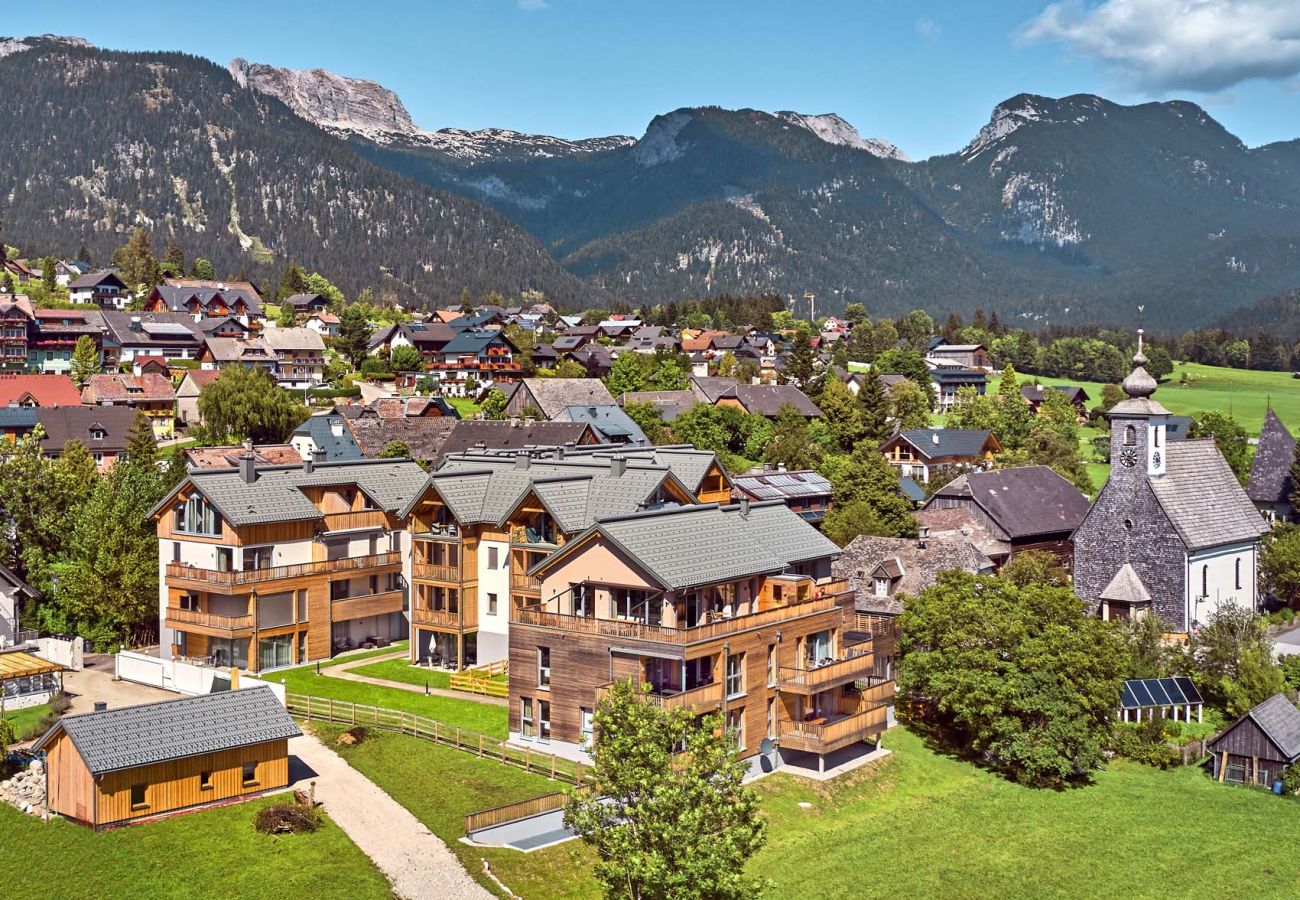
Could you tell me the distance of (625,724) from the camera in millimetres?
32469

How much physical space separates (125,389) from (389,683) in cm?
Answer: 7559

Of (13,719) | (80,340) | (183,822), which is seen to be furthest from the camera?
(80,340)

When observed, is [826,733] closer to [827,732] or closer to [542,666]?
[827,732]

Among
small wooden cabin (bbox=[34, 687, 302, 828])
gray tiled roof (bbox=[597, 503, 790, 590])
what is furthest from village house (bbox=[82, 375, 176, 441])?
gray tiled roof (bbox=[597, 503, 790, 590])

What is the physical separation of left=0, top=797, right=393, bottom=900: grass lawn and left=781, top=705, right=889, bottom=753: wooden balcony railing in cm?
1584

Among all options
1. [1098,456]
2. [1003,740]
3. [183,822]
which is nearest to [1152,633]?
[1003,740]

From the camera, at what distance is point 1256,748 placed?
164 ft

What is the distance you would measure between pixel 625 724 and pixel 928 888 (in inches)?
461

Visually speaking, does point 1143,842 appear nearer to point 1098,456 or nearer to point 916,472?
point 916,472

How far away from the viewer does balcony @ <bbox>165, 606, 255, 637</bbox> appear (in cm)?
5403

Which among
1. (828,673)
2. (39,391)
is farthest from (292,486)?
(39,391)

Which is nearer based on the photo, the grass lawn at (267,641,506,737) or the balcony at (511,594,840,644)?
the balcony at (511,594,840,644)

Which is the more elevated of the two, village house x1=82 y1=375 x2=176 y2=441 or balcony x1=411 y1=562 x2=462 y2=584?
village house x1=82 y1=375 x2=176 y2=441

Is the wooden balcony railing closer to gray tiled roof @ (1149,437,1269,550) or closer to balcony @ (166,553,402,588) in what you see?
balcony @ (166,553,402,588)
